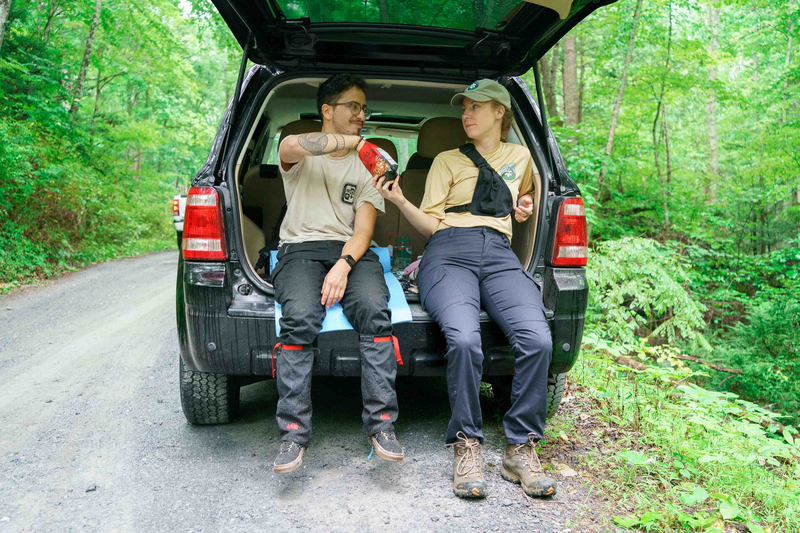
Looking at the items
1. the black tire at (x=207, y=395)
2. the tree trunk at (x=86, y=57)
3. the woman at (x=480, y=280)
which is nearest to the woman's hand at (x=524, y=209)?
the woman at (x=480, y=280)

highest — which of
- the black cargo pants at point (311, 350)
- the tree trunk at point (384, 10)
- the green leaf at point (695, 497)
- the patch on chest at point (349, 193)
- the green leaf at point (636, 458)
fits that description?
the tree trunk at point (384, 10)

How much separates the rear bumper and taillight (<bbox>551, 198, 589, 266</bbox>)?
0.11 m

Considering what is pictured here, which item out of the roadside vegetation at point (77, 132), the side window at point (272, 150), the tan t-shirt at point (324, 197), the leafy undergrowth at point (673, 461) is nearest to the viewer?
the leafy undergrowth at point (673, 461)

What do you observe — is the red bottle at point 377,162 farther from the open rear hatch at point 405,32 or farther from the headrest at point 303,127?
the headrest at point 303,127

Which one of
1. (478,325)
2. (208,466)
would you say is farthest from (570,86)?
(208,466)

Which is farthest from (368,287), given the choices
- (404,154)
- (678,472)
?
(404,154)

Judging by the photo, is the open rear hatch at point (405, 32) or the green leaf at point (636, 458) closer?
the green leaf at point (636, 458)

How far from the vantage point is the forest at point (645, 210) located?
312cm

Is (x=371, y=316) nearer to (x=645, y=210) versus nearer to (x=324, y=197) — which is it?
(x=324, y=197)

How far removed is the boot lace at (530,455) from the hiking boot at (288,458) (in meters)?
0.94

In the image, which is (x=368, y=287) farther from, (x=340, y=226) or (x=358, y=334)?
(x=340, y=226)

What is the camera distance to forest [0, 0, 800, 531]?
3.12 meters

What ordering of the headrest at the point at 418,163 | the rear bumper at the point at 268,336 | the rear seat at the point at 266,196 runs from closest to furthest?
the rear bumper at the point at 268,336 < the rear seat at the point at 266,196 < the headrest at the point at 418,163

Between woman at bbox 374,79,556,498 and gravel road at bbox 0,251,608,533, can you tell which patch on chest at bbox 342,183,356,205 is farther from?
gravel road at bbox 0,251,608,533
